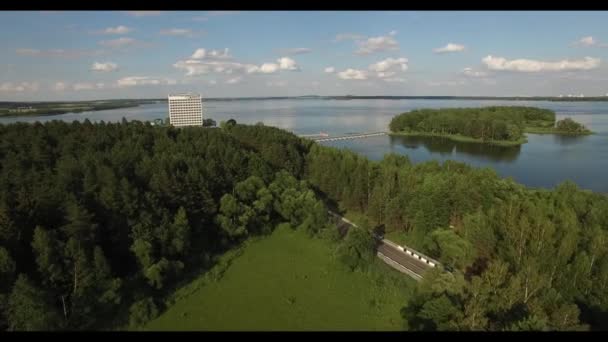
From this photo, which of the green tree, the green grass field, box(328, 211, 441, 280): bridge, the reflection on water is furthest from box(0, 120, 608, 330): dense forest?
the reflection on water

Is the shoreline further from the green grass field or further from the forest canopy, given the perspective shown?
the green grass field

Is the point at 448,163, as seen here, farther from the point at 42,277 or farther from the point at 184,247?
the point at 42,277

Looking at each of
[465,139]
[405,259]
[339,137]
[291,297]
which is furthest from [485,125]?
[291,297]

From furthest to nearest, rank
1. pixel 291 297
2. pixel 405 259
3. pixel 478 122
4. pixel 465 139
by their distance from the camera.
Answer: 1. pixel 465 139
2. pixel 478 122
3. pixel 405 259
4. pixel 291 297

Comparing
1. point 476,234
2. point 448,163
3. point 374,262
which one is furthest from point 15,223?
point 448,163

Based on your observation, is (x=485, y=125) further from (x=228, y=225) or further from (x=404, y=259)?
(x=228, y=225)

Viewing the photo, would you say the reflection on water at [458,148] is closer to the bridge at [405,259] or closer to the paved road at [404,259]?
the bridge at [405,259]
